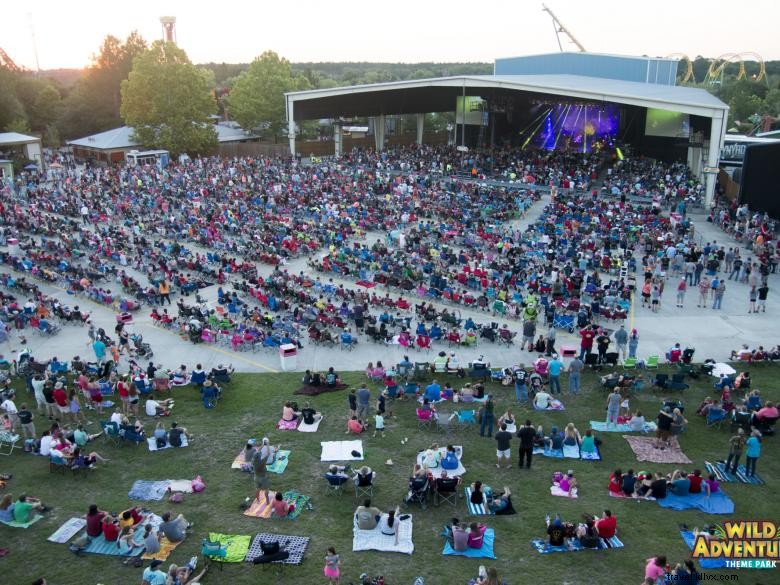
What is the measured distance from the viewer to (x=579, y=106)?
50.5 metres

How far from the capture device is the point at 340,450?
560 inches

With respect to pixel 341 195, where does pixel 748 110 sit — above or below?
above

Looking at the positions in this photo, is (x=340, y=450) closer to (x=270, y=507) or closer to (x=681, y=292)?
(x=270, y=507)

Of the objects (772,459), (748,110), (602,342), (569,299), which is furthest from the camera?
(748,110)

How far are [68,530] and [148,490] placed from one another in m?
1.66

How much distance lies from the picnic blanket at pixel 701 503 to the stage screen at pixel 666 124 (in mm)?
38499

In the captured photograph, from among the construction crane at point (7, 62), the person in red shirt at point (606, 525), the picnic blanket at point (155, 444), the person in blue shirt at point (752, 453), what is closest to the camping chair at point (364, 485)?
the person in red shirt at point (606, 525)

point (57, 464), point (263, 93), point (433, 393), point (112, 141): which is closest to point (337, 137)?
point (263, 93)

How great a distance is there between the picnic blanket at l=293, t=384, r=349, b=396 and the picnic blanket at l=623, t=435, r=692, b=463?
293 inches

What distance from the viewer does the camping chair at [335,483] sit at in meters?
12.5

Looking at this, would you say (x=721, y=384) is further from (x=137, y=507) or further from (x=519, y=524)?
(x=137, y=507)

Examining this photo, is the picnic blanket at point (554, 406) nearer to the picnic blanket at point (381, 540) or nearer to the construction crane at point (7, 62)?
the picnic blanket at point (381, 540)

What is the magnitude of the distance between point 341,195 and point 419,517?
28.9 meters

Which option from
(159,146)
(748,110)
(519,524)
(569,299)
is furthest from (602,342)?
(748,110)
